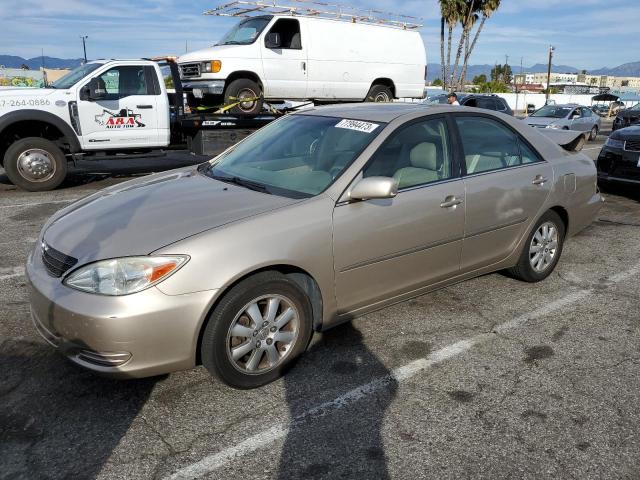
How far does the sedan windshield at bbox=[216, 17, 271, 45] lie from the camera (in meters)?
10.7

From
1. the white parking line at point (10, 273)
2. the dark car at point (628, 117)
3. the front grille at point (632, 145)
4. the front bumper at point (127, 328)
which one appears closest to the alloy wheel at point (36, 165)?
the white parking line at point (10, 273)

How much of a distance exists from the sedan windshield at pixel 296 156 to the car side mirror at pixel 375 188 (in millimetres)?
205

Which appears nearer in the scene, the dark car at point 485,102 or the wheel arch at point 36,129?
the wheel arch at point 36,129

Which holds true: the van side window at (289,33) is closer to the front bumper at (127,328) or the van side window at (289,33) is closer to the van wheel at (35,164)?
the van wheel at (35,164)

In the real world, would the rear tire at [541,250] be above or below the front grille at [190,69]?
below

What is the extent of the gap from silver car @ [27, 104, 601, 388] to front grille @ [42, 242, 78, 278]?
0.01 m

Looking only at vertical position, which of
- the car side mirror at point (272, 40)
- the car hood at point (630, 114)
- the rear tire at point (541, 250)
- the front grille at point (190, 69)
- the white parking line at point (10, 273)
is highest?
the car side mirror at point (272, 40)

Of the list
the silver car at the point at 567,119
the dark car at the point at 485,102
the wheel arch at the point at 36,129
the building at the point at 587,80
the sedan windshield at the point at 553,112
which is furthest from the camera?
the building at the point at 587,80

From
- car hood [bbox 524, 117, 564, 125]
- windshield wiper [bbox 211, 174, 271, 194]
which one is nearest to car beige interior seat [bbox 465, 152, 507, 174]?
windshield wiper [bbox 211, 174, 271, 194]

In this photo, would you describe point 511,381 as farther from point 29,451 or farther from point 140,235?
Result: point 29,451

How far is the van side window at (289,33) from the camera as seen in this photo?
1088 centimetres

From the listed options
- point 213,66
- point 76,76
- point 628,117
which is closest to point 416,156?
point 76,76

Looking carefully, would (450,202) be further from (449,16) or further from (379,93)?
(449,16)

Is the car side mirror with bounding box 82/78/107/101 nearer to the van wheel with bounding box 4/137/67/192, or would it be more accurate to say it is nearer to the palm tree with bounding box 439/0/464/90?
the van wheel with bounding box 4/137/67/192
